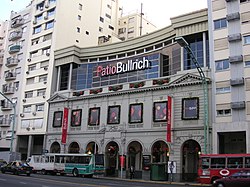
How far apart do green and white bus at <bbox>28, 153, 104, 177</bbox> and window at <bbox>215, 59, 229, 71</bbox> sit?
53.8 ft

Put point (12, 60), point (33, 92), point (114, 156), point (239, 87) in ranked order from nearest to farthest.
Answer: point (239, 87) < point (114, 156) < point (33, 92) < point (12, 60)

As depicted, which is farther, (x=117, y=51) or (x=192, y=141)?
(x=117, y=51)

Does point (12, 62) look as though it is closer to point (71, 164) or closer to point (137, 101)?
point (71, 164)

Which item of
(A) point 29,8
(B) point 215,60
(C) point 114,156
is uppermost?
(A) point 29,8

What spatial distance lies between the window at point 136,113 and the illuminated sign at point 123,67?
5.99 metres

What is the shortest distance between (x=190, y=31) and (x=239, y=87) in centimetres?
933

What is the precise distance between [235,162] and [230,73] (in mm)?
10978

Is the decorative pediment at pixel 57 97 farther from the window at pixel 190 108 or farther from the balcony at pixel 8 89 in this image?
the window at pixel 190 108

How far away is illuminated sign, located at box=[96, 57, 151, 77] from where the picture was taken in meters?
45.6

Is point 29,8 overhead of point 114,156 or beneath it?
overhead

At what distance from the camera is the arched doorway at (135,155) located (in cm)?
4323

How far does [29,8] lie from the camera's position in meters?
63.1

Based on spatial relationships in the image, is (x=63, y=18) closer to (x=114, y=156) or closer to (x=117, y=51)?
(x=117, y=51)

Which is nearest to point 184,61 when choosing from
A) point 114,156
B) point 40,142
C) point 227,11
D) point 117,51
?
point 227,11
